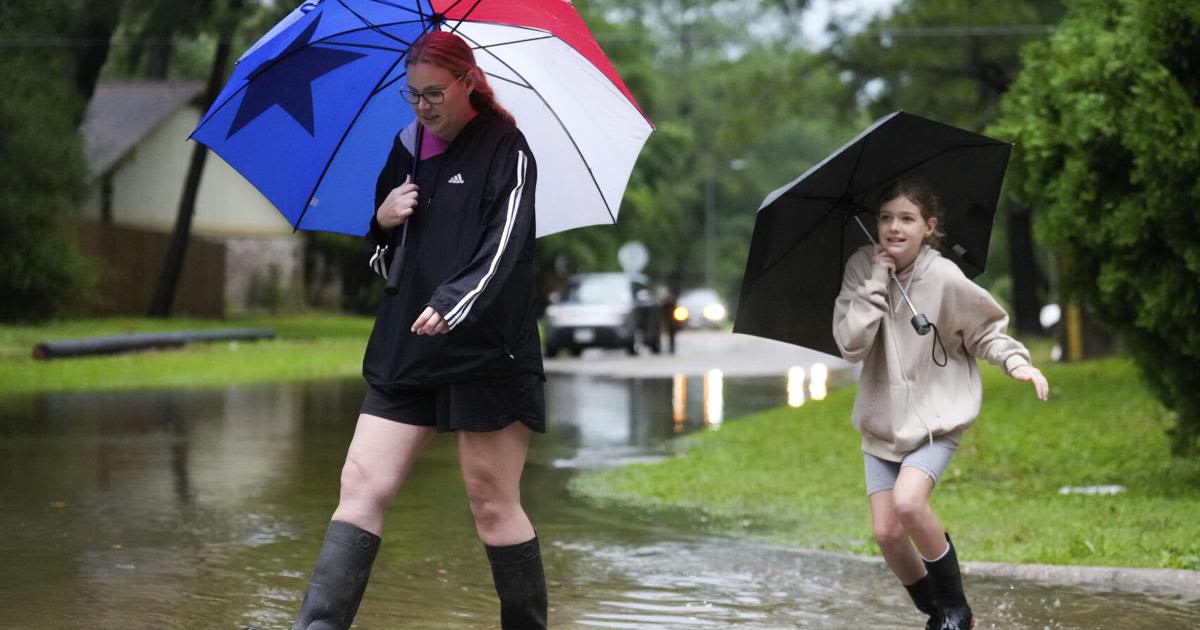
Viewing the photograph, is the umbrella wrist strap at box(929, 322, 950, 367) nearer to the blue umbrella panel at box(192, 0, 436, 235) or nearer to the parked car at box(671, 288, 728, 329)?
the blue umbrella panel at box(192, 0, 436, 235)

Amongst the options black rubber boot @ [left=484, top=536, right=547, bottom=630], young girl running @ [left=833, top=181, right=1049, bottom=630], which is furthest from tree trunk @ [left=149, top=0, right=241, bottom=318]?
black rubber boot @ [left=484, top=536, right=547, bottom=630]

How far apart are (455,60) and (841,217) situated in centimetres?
166

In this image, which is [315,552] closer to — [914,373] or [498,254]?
[914,373]

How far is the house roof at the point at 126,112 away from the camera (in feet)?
138

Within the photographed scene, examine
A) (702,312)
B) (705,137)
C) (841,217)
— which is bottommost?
(841,217)

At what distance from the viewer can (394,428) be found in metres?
4.94

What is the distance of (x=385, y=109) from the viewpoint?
5.57 m

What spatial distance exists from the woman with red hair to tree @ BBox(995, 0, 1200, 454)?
5.47 m

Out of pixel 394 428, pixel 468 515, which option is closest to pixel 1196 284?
pixel 468 515

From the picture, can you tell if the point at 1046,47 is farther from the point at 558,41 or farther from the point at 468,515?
the point at 558,41

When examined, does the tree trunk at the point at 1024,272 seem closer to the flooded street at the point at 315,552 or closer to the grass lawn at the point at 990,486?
the grass lawn at the point at 990,486

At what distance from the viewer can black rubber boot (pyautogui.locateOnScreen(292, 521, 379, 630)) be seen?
480 centimetres

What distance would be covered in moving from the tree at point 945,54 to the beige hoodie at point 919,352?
22.3m

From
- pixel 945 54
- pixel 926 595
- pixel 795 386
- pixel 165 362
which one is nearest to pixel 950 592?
pixel 926 595
